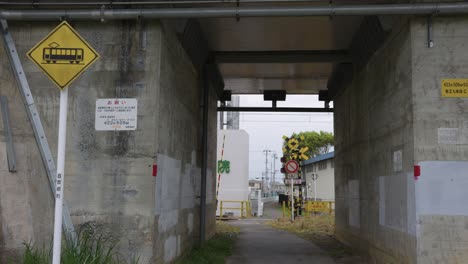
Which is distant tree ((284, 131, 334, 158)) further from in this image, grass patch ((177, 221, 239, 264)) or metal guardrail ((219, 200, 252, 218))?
grass patch ((177, 221, 239, 264))

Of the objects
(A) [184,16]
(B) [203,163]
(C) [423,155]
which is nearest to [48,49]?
(A) [184,16]

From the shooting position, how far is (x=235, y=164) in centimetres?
2817

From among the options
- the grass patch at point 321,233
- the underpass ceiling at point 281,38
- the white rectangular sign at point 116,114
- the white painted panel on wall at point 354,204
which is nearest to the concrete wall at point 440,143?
the underpass ceiling at point 281,38

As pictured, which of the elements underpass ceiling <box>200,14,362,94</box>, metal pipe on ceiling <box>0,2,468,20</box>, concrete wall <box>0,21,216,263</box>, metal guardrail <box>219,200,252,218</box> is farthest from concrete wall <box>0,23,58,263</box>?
metal guardrail <box>219,200,252,218</box>

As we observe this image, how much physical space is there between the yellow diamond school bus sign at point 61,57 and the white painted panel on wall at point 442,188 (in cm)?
526

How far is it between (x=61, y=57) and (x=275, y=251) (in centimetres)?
929

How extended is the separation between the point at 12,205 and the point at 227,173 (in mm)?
20437

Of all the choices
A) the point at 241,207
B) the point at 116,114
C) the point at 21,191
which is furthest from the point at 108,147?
the point at 241,207

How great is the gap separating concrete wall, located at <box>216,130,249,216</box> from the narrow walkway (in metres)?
10.5

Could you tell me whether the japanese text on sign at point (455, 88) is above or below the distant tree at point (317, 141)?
below

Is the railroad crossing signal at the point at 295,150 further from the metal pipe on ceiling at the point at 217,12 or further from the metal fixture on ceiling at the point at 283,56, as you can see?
the metal pipe on ceiling at the point at 217,12

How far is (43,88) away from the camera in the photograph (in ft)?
27.1

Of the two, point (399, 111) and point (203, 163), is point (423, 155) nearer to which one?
point (399, 111)

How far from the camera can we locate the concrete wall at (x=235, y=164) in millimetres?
28281
